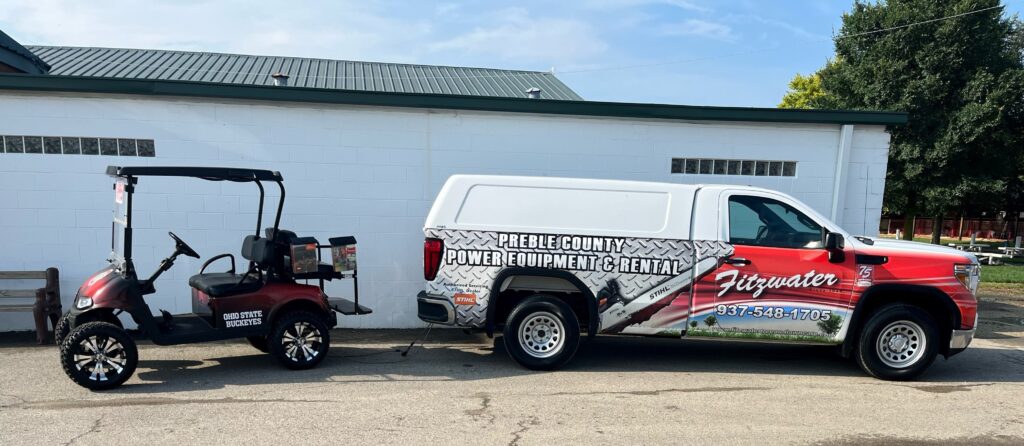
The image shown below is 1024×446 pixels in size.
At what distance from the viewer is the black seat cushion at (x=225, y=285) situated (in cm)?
596

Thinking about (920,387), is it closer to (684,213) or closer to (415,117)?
(684,213)

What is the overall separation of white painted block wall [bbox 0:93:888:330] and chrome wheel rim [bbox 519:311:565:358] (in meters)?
2.60

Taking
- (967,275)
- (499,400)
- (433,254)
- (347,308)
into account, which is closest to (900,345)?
(967,275)

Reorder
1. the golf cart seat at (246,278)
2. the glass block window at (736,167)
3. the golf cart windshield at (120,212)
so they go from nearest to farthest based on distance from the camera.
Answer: the golf cart windshield at (120,212)
the golf cart seat at (246,278)
the glass block window at (736,167)

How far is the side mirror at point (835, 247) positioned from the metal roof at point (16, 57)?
41.0 feet

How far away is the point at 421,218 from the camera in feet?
27.9

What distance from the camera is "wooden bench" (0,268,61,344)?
7.10m

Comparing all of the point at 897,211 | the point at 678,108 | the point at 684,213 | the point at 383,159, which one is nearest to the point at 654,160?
the point at 678,108

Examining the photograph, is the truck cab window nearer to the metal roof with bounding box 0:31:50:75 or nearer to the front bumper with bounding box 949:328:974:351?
the front bumper with bounding box 949:328:974:351

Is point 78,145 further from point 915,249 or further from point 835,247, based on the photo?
point 915,249

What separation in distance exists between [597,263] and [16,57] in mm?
10856

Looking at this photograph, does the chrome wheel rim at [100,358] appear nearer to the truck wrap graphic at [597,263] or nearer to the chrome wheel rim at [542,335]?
the truck wrap graphic at [597,263]

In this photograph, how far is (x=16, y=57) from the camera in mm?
10594

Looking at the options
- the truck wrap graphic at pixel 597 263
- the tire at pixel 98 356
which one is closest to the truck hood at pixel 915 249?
the truck wrap graphic at pixel 597 263
